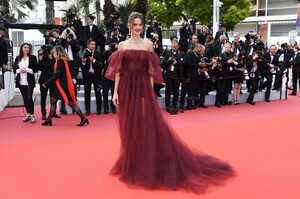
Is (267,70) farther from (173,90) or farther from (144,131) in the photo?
(144,131)

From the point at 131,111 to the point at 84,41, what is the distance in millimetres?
7779

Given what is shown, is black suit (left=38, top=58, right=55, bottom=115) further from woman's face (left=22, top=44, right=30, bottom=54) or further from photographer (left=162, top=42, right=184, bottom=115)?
photographer (left=162, top=42, right=184, bottom=115)

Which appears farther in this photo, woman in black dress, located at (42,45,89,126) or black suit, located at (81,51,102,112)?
black suit, located at (81,51,102,112)

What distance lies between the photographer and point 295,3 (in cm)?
4091

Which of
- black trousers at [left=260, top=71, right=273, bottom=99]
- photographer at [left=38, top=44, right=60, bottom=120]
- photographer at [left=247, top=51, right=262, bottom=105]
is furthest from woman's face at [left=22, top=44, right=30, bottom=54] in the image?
black trousers at [left=260, top=71, right=273, bottom=99]

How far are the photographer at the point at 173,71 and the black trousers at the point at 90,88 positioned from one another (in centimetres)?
173

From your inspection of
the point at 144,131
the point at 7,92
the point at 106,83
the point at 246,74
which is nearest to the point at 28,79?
the point at 106,83

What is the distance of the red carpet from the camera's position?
→ 13.6 ft

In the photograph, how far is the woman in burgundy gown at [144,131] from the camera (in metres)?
4.24

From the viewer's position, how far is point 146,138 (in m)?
4.32

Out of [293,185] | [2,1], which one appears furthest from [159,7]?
[293,185]

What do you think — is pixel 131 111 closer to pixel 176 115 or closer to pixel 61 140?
pixel 61 140

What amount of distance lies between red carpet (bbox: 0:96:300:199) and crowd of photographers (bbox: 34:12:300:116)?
2.43ft

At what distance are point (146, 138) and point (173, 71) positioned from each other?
523cm
